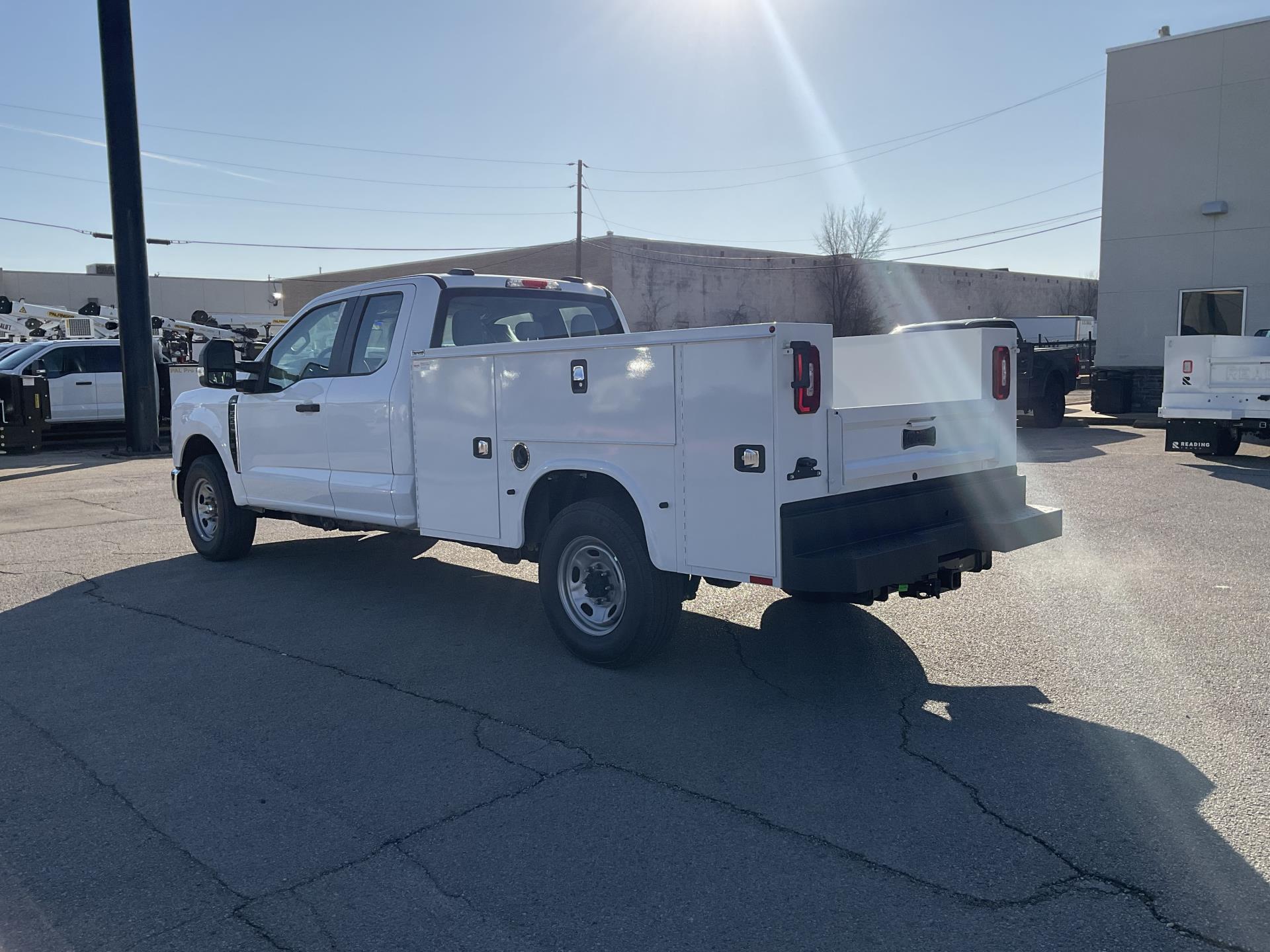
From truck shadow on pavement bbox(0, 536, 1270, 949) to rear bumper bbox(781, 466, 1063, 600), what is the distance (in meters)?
0.67

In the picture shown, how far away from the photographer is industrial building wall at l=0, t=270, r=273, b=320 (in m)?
69.4

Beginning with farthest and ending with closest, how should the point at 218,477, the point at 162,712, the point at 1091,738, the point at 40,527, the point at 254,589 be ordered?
the point at 40,527 < the point at 218,477 < the point at 254,589 < the point at 162,712 < the point at 1091,738

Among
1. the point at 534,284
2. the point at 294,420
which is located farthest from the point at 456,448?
the point at 294,420

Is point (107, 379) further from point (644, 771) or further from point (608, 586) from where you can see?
point (644, 771)

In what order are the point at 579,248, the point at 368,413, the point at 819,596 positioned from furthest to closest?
the point at 579,248 → the point at 368,413 → the point at 819,596

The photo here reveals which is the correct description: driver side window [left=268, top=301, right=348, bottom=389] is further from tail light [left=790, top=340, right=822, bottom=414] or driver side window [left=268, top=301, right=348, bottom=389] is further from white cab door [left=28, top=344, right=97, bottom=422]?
white cab door [left=28, top=344, right=97, bottom=422]

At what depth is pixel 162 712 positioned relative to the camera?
5059mm

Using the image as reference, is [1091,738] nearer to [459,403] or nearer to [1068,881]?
[1068,881]

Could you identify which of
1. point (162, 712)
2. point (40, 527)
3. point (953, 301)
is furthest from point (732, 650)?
point (953, 301)

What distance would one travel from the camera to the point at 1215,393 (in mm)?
14148

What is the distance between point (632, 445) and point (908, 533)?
1486mm

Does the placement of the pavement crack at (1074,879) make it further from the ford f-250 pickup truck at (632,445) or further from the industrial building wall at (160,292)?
the industrial building wall at (160,292)

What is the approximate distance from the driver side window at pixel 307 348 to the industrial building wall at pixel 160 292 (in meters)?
64.9

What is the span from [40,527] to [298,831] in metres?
8.62
